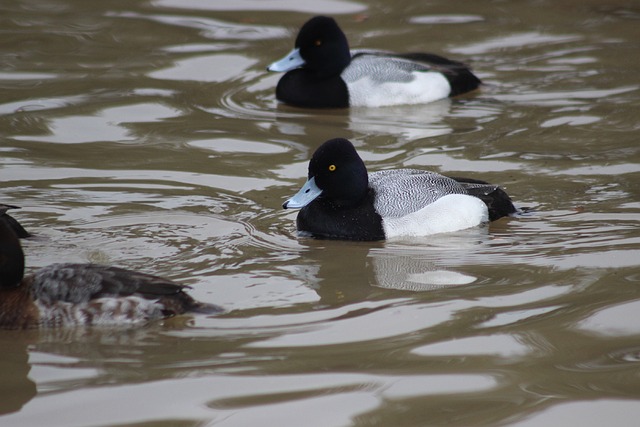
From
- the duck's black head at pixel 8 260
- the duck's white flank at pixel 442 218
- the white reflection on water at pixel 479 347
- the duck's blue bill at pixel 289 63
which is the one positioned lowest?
the white reflection on water at pixel 479 347

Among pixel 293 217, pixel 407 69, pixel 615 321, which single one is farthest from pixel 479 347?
pixel 407 69

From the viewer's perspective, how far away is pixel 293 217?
24.6 ft

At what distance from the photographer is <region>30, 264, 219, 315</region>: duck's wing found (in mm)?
5445

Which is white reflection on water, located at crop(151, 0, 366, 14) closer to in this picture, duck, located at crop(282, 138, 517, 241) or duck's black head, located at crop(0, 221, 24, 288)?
duck, located at crop(282, 138, 517, 241)

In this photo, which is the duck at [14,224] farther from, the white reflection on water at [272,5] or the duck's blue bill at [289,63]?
the white reflection on water at [272,5]

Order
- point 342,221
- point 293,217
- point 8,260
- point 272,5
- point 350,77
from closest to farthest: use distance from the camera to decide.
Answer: point 8,260 → point 342,221 → point 293,217 → point 350,77 → point 272,5

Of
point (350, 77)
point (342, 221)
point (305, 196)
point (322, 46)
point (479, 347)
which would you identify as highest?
point (322, 46)

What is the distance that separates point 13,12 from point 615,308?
30.4 ft

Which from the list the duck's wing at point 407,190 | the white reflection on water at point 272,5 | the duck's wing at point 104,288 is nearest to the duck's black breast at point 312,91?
the white reflection on water at point 272,5

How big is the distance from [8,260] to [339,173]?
233cm

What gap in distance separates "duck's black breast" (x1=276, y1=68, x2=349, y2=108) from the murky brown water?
181 millimetres

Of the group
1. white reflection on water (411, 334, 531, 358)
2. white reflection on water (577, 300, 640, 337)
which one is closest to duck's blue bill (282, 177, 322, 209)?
white reflection on water (411, 334, 531, 358)

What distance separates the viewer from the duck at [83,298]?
17.8ft

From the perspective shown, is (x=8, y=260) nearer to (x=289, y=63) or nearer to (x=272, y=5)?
(x=289, y=63)
